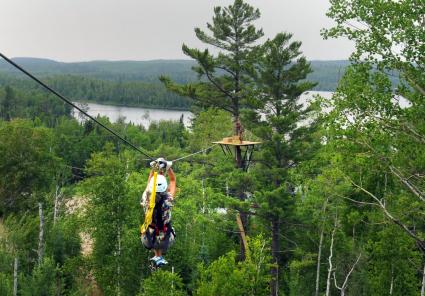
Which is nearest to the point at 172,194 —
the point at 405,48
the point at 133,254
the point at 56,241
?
the point at 405,48

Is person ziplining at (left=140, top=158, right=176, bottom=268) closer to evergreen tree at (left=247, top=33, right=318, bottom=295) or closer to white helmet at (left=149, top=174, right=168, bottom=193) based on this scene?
white helmet at (left=149, top=174, right=168, bottom=193)

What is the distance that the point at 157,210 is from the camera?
24.5 feet

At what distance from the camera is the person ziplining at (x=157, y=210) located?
7141 mm

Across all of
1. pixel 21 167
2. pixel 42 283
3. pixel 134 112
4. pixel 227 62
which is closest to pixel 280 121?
pixel 227 62

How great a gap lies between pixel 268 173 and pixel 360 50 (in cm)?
1134

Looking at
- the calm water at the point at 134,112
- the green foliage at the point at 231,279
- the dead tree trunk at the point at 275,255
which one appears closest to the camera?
the green foliage at the point at 231,279

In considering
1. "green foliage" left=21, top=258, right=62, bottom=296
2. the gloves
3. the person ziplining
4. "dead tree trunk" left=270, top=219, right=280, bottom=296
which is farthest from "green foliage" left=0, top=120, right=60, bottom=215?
the gloves

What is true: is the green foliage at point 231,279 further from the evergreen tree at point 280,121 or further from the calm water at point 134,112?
the calm water at point 134,112

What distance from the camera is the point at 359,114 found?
10.4 metres

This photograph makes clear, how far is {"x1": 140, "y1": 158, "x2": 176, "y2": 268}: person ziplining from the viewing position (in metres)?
7.14

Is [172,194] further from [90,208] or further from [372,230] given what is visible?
[372,230]

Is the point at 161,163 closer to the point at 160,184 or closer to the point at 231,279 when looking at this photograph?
the point at 160,184

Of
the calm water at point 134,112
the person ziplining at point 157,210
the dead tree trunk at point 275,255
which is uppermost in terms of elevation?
the person ziplining at point 157,210

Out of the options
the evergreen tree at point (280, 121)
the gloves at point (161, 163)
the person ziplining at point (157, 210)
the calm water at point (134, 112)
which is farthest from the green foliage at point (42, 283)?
the calm water at point (134, 112)
